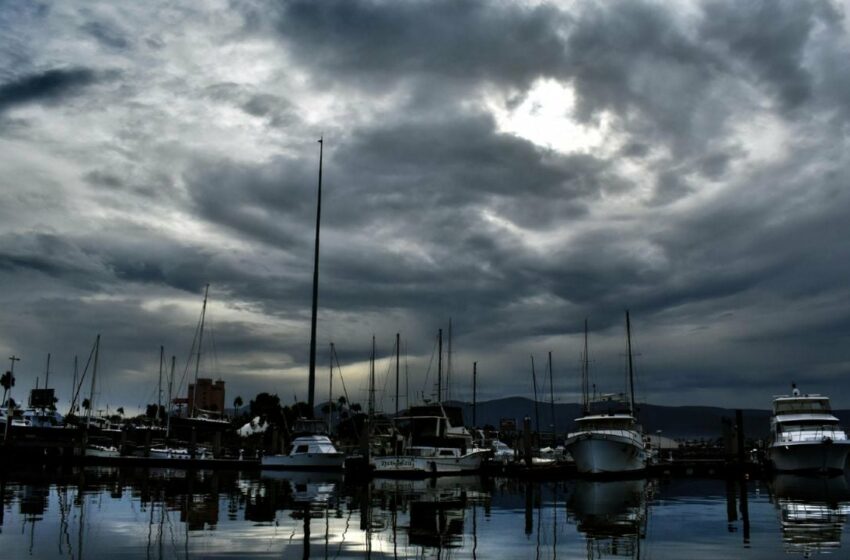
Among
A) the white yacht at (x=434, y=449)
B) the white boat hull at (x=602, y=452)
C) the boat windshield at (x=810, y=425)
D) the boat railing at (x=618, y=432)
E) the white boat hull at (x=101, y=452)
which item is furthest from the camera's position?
the white boat hull at (x=101, y=452)

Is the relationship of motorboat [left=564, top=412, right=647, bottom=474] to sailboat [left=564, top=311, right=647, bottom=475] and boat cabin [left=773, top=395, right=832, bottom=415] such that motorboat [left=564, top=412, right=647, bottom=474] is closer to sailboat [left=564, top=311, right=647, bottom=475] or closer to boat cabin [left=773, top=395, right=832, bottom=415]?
sailboat [left=564, top=311, right=647, bottom=475]

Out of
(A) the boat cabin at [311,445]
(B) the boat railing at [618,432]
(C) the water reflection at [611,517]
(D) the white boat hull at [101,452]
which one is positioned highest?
(B) the boat railing at [618,432]

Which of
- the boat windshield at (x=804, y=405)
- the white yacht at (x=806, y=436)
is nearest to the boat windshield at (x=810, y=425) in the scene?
the white yacht at (x=806, y=436)

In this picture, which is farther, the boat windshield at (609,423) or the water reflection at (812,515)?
the boat windshield at (609,423)

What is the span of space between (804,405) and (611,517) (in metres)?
44.8

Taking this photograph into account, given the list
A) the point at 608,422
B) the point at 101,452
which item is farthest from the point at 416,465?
the point at 101,452

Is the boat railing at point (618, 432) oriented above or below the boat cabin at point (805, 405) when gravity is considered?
below

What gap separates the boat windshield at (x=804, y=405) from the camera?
64.6m

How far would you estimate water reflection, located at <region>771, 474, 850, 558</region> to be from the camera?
2031 cm

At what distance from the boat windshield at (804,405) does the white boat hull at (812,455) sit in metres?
4.48

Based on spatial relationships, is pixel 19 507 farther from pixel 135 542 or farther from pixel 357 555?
pixel 357 555

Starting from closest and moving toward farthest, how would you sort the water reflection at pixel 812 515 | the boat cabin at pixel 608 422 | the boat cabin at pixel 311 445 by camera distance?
1. the water reflection at pixel 812 515
2. the boat cabin at pixel 608 422
3. the boat cabin at pixel 311 445

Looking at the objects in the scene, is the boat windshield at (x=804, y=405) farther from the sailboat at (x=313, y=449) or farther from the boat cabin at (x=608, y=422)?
the sailboat at (x=313, y=449)

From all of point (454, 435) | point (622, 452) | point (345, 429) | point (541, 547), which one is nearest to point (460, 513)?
point (541, 547)
